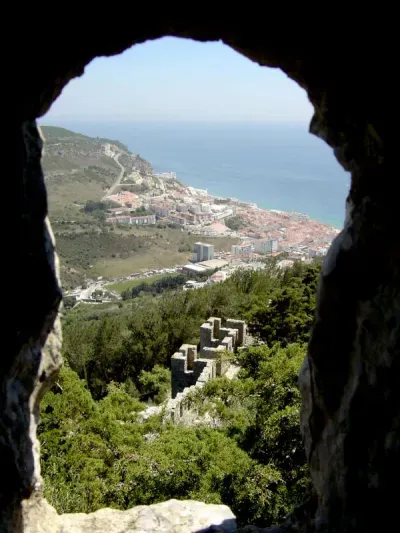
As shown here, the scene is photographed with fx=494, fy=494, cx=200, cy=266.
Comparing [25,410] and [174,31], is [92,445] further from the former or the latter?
[174,31]

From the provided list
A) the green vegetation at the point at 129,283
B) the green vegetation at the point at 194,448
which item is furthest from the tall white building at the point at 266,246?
the green vegetation at the point at 194,448

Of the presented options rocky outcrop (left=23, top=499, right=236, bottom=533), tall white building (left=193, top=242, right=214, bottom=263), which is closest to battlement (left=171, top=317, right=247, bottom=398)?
rocky outcrop (left=23, top=499, right=236, bottom=533)

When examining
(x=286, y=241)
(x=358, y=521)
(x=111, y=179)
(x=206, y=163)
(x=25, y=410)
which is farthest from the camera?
(x=206, y=163)

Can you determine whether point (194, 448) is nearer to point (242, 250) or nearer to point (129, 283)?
point (129, 283)

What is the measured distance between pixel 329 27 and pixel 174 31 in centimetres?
159

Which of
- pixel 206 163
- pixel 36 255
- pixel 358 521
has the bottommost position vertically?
pixel 358 521

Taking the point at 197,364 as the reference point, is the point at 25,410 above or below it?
above

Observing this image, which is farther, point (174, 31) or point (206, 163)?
point (206, 163)

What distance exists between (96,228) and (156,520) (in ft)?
269

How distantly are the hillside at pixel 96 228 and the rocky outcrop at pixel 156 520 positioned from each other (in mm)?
55572

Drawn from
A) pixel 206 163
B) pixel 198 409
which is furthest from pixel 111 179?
pixel 198 409

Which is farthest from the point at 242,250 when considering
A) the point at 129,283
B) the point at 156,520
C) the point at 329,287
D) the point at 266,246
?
the point at 329,287

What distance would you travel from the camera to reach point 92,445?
8.96 meters

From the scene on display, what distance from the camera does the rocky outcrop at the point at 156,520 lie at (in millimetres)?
5922
